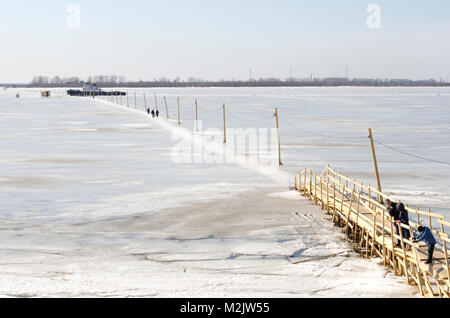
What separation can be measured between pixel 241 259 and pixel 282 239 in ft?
7.33

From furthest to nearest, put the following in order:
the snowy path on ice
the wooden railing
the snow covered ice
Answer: the snowy path on ice → the snow covered ice → the wooden railing

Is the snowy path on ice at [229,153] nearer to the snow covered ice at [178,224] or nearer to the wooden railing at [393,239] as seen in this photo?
the snow covered ice at [178,224]

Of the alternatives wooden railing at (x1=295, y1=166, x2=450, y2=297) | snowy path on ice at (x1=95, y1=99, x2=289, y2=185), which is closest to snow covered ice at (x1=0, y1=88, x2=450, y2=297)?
snowy path on ice at (x1=95, y1=99, x2=289, y2=185)

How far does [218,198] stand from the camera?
21359mm

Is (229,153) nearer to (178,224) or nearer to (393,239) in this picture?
(178,224)

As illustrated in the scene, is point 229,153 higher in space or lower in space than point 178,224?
higher

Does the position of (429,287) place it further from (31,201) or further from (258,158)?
(258,158)

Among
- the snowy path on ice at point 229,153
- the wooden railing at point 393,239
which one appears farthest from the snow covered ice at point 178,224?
the wooden railing at point 393,239

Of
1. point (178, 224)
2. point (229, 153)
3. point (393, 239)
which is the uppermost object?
point (393, 239)

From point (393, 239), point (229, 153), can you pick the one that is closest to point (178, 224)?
point (393, 239)

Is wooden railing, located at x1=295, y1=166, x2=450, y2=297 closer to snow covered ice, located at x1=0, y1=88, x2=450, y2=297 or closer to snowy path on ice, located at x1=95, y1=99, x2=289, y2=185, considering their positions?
snow covered ice, located at x1=0, y1=88, x2=450, y2=297
